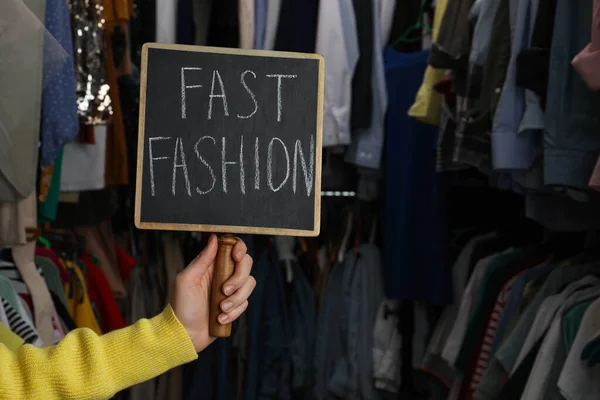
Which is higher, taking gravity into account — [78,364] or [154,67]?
[154,67]

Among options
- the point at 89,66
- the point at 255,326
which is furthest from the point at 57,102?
the point at 255,326

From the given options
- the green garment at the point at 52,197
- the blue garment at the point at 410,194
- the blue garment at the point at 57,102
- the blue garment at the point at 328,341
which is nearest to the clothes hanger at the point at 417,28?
the blue garment at the point at 410,194

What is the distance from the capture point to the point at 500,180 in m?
2.19

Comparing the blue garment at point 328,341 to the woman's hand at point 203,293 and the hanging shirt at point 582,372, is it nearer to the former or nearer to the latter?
the hanging shirt at point 582,372

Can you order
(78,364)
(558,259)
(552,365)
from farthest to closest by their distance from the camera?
(558,259), (552,365), (78,364)

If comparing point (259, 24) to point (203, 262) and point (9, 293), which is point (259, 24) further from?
point (203, 262)

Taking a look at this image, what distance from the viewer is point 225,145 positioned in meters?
1.22

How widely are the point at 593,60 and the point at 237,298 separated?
857mm

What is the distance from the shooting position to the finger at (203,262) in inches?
45.4

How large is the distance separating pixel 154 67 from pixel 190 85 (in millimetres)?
59

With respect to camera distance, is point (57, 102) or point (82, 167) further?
point (82, 167)

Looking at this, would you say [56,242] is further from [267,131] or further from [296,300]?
[267,131]

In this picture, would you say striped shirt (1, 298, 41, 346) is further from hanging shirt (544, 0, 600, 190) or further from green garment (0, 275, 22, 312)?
hanging shirt (544, 0, 600, 190)

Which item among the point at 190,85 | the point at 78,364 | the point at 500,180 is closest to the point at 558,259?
the point at 500,180
